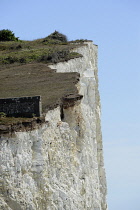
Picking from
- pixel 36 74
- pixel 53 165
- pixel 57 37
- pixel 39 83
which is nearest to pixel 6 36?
pixel 57 37

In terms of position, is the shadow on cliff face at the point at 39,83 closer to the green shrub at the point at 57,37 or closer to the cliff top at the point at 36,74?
the cliff top at the point at 36,74

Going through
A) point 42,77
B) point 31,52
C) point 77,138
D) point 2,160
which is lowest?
point 2,160

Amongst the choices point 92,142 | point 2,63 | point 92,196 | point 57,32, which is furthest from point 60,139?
point 57,32

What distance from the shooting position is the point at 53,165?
34.1 meters

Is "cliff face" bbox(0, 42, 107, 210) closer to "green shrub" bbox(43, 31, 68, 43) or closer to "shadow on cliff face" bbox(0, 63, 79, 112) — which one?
"shadow on cliff face" bbox(0, 63, 79, 112)

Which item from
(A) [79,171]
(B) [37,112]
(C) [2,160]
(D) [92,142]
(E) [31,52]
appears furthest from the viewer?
(E) [31,52]

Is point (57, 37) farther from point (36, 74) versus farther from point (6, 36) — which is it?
point (36, 74)

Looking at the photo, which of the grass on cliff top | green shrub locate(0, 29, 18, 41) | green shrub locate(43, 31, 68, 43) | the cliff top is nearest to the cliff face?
the cliff top

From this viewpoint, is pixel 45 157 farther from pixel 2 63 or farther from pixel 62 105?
pixel 2 63

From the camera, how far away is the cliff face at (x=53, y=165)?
29.8 m

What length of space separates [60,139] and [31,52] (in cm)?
2636

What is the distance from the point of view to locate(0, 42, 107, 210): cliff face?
97.8 ft

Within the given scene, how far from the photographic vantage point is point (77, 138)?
41.3 m

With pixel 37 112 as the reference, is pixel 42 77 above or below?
above
